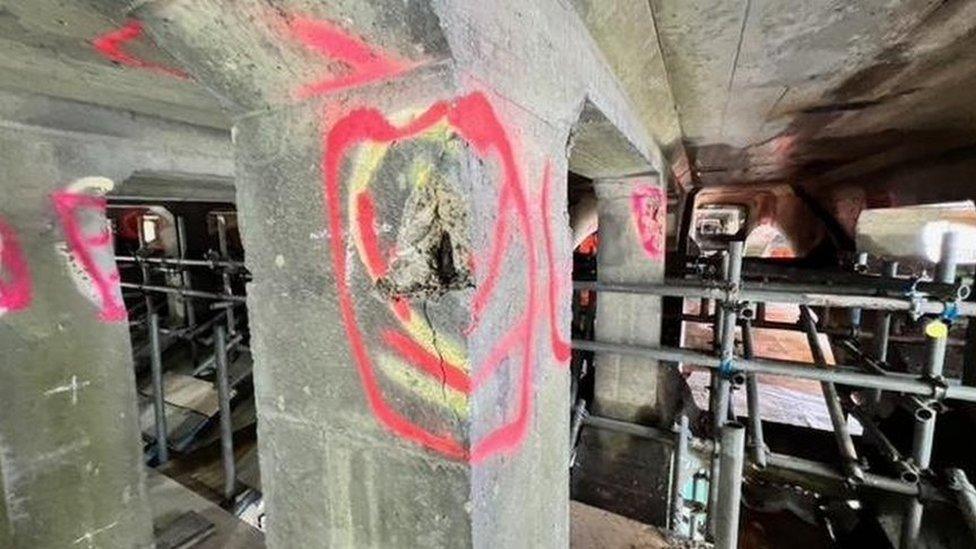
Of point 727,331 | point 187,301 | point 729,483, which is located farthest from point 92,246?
point 187,301

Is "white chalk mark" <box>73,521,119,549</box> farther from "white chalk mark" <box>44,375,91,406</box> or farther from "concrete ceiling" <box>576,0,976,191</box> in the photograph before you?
"concrete ceiling" <box>576,0,976,191</box>

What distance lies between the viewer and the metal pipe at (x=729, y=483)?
5.98 feet

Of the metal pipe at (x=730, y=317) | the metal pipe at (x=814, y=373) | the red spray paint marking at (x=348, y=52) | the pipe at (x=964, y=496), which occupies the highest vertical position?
the red spray paint marking at (x=348, y=52)

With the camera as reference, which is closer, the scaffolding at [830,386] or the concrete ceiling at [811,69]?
the concrete ceiling at [811,69]

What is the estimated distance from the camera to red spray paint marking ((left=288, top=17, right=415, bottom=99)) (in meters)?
0.88

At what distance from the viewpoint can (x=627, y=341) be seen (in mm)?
3619

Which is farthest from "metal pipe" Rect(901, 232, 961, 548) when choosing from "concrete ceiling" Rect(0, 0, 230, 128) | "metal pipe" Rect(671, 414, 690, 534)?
"concrete ceiling" Rect(0, 0, 230, 128)

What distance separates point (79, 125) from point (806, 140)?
17.7 feet

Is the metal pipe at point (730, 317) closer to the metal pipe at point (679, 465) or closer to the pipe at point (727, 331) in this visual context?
the pipe at point (727, 331)

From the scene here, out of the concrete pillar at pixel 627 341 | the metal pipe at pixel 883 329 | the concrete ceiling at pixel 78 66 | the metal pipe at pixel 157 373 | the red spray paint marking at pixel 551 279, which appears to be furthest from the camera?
the metal pipe at pixel 157 373

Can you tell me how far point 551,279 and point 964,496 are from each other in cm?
229

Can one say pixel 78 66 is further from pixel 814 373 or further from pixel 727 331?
pixel 814 373

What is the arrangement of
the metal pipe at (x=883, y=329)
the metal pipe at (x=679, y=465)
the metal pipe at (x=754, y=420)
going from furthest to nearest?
the metal pipe at (x=883, y=329)
the metal pipe at (x=679, y=465)
the metal pipe at (x=754, y=420)

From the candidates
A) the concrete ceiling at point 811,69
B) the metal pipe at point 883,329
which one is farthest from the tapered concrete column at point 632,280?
the metal pipe at point 883,329
